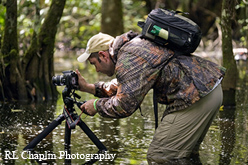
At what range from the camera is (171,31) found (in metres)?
3.83

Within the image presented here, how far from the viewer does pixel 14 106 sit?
23.4ft

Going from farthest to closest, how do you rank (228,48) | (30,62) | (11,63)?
(30,62), (11,63), (228,48)

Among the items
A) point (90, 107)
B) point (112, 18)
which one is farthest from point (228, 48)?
point (112, 18)

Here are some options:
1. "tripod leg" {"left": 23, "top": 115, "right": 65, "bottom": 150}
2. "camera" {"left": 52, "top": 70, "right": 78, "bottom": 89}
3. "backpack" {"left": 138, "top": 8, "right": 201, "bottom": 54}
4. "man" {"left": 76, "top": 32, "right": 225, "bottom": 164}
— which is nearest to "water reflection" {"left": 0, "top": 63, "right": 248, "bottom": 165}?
"tripod leg" {"left": 23, "top": 115, "right": 65, "bottom": 150}

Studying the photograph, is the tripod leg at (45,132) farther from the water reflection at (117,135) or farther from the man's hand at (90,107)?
the man's hand at (90,107)

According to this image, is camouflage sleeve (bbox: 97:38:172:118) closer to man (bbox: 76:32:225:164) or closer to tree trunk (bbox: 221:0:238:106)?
man (bbox: 76:32:225:164)

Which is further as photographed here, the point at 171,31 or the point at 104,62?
the point at 104,62

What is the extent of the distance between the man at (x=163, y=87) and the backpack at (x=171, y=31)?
0.09 m

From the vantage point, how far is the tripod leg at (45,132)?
170 inches

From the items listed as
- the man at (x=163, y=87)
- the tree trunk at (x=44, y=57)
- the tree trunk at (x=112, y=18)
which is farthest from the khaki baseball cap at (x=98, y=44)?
the tree trunk at (x=112, y=18)

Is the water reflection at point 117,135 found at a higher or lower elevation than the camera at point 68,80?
lower

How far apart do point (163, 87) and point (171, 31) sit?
54 centimetres

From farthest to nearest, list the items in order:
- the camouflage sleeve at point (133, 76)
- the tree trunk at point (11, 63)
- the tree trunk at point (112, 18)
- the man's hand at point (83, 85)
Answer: the tree trunk at point (112, 18)
the tree trunk at point (11, 63)
the man's hand at point (83, 85)
the camouflage sleeve at point (133, 76)

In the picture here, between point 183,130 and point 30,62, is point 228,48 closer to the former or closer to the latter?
point 183,130
